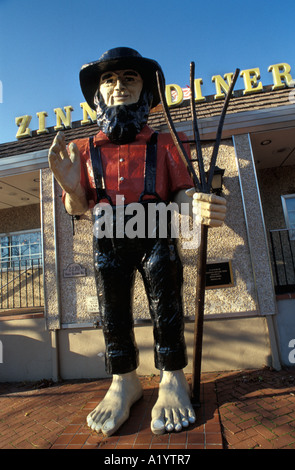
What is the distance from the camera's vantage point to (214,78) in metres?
5.43

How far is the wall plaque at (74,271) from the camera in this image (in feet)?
12.2

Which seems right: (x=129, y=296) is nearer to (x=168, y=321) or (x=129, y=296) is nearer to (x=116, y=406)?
(x=168, y=321)

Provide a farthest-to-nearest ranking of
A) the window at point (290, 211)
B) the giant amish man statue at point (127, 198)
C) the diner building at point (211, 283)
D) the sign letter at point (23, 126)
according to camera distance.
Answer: the sign letter at point (23, 126) < the window at point (290, 211) < the diner building at point (211, 283) < the giant amish man statue at point (127, 198)

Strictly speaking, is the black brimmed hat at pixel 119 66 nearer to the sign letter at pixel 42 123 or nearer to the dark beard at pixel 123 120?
the dark beard at pixel 123 120

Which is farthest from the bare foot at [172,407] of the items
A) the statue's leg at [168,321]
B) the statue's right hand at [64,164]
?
the statue's right hand at [64,164]

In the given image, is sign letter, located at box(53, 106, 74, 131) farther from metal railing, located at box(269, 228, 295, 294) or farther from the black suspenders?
metal railing, located at box(269, 228, 295, 294)

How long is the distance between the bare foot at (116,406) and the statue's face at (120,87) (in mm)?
2238

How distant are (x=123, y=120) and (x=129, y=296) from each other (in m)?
1.43

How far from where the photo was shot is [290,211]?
5.20m

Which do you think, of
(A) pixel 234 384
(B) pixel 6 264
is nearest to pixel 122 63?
(A) pixel 234 384

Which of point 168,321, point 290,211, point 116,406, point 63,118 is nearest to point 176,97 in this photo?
point 63,118

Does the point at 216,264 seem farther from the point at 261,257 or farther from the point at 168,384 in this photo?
the point at 168,384

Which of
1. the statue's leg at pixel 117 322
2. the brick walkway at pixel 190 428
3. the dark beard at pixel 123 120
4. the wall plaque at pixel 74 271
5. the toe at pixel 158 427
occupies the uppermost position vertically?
the dark beard at pixel 123 120

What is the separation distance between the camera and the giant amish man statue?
208 centimetres
